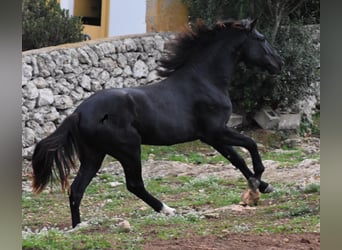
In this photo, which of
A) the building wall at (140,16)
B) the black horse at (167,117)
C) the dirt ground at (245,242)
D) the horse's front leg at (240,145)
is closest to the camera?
the dirt ground at (245,242)

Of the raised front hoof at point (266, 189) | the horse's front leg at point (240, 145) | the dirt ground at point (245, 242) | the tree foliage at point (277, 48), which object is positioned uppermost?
the tree foliage at point (277, 48)

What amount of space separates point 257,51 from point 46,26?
4.18m

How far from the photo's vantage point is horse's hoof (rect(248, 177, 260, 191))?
15.3ft

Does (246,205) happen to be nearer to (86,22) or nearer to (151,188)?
(151,188)

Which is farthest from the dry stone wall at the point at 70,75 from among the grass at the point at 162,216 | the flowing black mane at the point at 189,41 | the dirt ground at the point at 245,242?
the dirt ground at the point at 245,242

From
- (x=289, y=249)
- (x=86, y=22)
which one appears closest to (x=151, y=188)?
(x=289, y=249)

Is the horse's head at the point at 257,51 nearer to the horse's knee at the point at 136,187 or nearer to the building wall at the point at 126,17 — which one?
the horse's knee at the point at 136,187

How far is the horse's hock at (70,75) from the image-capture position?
7.00 meters

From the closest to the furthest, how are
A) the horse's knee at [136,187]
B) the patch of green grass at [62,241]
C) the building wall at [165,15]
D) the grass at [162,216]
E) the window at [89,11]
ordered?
the patch of green grass at [62,241] < the grass at [162,216] < the horse's knee at [136,187] < the building wall at [165,15] < the window at [89,11]

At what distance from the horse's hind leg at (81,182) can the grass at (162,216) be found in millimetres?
133

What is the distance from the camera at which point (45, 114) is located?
23.1ft

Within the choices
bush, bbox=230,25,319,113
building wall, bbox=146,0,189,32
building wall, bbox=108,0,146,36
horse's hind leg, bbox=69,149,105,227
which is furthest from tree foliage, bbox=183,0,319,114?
horse's hind leg, bbox=69,149,105,227

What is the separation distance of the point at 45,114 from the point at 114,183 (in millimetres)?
1640

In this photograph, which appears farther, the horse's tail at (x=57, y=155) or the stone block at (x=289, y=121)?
the stone block at (x=289, y=121)
